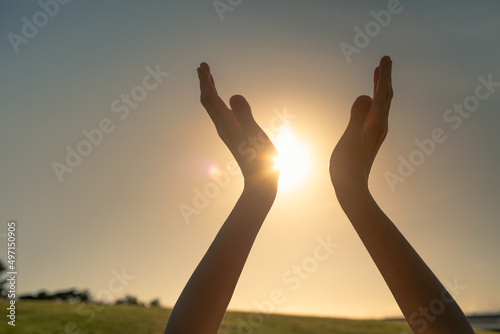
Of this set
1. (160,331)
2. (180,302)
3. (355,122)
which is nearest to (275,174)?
(355,122)

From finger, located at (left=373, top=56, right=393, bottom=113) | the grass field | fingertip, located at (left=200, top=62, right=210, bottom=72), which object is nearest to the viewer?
finger, located at (left=373, top=56, right=393, bottom=113)

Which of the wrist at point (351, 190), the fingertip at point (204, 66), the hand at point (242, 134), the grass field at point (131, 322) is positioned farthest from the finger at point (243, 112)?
the grass field at point (131, 322)

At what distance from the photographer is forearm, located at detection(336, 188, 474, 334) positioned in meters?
1.38

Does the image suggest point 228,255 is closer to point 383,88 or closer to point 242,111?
point 242,111

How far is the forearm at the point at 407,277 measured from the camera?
1383 mm

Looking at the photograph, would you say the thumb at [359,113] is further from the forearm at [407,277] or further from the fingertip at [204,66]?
the fingertip at [204,66]

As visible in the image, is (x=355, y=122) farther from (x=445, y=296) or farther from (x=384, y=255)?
(x=445, y=296)

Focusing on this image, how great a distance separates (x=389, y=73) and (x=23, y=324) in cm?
1077

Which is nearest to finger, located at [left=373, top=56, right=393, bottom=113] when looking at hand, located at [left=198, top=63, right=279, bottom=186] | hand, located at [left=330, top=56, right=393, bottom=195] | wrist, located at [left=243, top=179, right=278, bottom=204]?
hand, located at [left=330, top=56, right=393, bottom=195]

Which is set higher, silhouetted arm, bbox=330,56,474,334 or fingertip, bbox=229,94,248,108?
fingertip, bbox=229,94,248,108

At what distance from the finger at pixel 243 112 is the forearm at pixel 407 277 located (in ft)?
3.50

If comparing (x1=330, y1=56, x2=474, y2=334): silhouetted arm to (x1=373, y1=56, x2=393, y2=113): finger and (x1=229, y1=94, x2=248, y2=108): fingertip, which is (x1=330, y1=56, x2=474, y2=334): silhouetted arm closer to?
(x1=373, y1=56, x2=393, y2=113): finger

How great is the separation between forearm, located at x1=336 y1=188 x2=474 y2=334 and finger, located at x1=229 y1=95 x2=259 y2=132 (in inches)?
42.0

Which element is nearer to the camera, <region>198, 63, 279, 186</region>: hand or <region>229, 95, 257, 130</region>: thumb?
<region>198, 63, 279, 186</region>: hand
